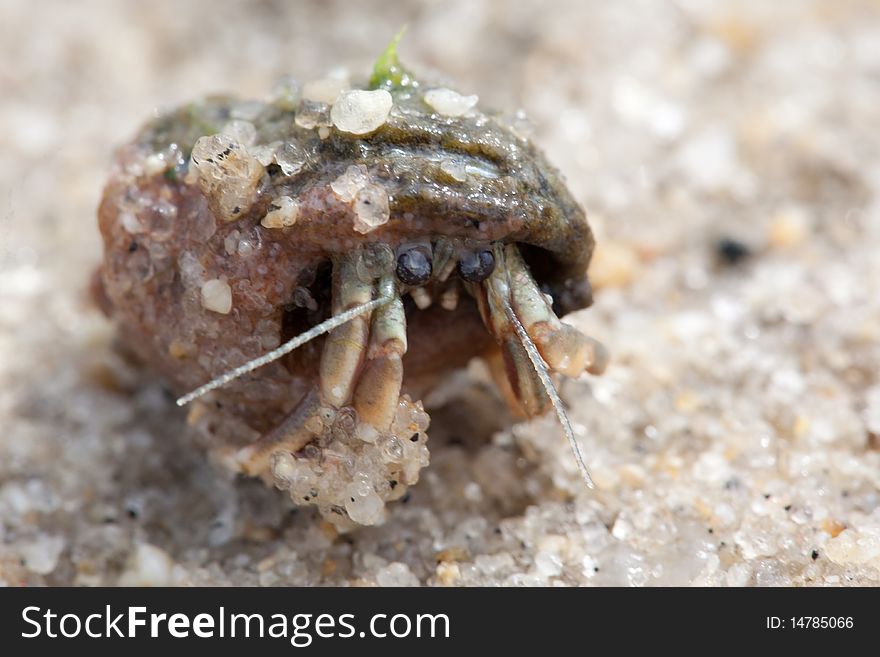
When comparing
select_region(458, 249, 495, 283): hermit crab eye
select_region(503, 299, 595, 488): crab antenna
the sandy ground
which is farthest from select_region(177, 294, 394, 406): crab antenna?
the sandy ground

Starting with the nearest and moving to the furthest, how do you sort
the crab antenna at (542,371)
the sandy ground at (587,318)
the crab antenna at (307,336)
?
1. the crab antenna at (307,336)
2. the crab antenna at (542,371)
3. the sandy ground at (587,318)

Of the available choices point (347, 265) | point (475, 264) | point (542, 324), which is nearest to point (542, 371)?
point (542, 324)

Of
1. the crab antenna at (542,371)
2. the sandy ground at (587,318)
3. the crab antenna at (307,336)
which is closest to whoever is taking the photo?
the crab antenna at (307,336)

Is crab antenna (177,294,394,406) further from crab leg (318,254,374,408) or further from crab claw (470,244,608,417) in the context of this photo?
crab claw (470,244,608,417)

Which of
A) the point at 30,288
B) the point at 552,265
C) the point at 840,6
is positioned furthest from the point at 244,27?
the point at 840,6

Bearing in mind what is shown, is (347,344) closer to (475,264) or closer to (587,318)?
(475,264)

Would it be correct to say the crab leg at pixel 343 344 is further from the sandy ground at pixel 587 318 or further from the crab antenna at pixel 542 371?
the sandy ground at pixel 587 318

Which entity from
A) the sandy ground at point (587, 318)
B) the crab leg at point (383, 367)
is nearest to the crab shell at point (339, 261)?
the crab leg at point (383, 367)

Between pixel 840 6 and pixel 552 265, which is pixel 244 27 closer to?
pixel 552 265
